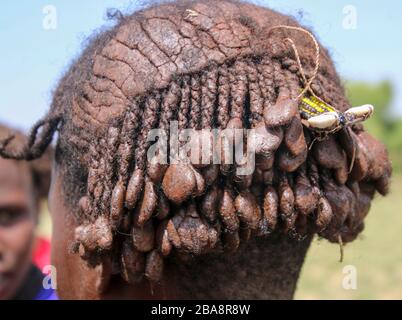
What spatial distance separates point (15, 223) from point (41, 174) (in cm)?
101

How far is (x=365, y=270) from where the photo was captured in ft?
35.2

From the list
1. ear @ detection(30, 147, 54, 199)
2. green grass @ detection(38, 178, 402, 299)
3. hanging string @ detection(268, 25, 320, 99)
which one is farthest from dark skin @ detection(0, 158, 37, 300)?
hanging string @ detection(268, 25, 320, 99)

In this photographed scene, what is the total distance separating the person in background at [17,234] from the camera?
443cm

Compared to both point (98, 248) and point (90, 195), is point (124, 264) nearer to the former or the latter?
point (98, 248)

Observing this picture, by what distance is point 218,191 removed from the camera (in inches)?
70.6

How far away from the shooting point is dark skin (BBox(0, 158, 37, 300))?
4.45 metres

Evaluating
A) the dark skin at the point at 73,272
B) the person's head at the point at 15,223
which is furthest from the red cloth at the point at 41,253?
the dark skin at the point at 73,272

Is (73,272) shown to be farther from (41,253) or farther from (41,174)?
(41,253)

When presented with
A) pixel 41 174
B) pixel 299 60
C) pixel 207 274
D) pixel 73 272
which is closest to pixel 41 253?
pixel 41 174

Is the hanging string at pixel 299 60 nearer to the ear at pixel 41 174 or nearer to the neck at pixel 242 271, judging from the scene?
the neck at pixel 242 271

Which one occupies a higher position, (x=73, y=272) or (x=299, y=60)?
(x=299, y=60)

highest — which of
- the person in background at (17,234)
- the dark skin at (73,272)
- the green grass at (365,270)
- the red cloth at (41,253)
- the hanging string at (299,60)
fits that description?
the hanging string at (299,60)
